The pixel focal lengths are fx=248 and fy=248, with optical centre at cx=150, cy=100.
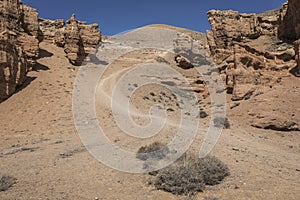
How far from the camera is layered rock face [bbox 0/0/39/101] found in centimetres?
1536

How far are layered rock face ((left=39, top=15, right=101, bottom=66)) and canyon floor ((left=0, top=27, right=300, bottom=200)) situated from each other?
6727 millimetres

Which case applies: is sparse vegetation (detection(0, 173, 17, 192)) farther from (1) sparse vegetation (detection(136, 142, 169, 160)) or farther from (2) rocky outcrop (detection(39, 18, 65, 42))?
(2) rocky outcrop (detection(39, 18, 65, 42))

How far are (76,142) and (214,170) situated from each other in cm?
681

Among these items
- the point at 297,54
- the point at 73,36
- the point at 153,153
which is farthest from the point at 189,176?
the point at 73,36

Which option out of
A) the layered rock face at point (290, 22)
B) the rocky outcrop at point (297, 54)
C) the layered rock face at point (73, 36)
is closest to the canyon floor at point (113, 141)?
the rocky outcrop at point (297, 54)

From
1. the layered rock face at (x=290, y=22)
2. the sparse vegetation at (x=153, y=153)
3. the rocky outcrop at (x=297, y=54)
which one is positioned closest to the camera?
the sparse vegetation at (x=153, y=153)

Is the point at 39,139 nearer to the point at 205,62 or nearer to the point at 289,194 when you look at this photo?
the point at 289,194

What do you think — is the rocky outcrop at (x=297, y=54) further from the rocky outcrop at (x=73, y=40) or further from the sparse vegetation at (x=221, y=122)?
the rocky outcrop at (x=73, y=40)

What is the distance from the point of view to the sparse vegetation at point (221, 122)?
1369 cm

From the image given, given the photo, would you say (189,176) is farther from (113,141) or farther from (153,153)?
(113,141)

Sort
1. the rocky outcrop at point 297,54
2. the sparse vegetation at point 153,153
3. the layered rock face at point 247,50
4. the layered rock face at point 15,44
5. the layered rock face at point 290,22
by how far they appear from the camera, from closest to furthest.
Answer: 1. the sparse vegetation at point 153,153
2. the layered rock face at point 15,44
3. the rocky outcrop at point 297,54
4. the layered rock face at point 247,50
5. the layered rock face at point 290,22

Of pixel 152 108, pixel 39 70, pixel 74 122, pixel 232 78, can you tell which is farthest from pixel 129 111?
pixel 39 70

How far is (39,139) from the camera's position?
12.1 metres

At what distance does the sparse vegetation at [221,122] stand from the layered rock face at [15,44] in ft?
43.0
